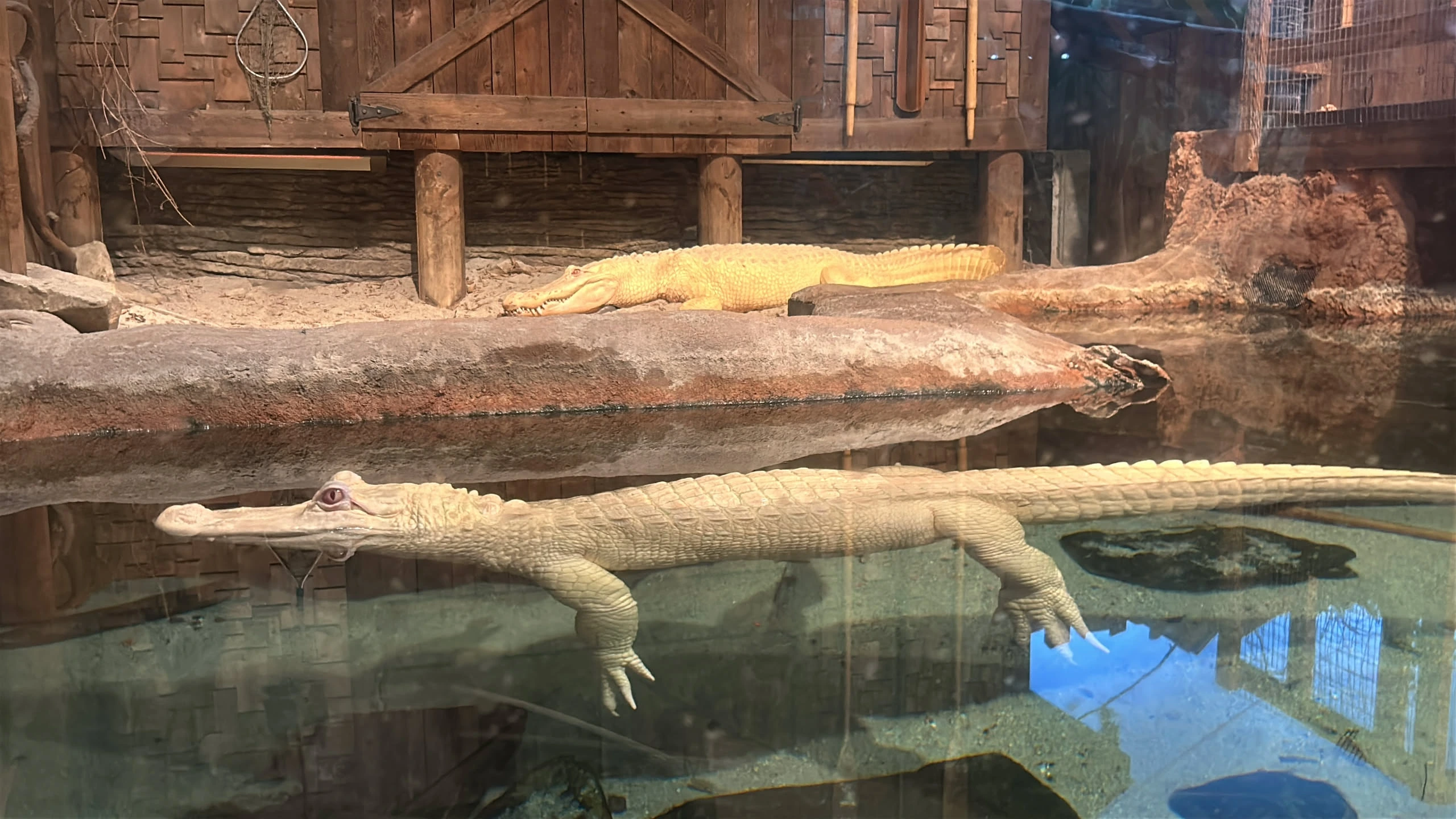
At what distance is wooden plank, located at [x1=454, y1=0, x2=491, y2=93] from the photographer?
6.52 metres

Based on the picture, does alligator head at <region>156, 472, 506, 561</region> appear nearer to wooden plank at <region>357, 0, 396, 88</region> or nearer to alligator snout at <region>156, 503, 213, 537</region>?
alligator snout at <region>156, 503, 213, 537</region>

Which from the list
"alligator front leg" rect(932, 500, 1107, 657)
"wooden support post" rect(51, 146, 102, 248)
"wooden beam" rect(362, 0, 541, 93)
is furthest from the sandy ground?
"alligator front leg" rect(932, 500, 1107, 657)

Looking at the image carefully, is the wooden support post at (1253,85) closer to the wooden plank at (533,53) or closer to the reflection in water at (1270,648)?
the wooden plank at (533,53)

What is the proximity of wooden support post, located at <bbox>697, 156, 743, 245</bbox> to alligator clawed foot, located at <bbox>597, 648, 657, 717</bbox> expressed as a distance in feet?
17.9

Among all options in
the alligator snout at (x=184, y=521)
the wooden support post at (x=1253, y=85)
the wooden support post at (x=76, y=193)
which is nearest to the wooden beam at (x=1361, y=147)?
the wooden support post at (x=1253, y=85)

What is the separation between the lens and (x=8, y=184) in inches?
191

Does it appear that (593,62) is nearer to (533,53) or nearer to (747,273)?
(533,53)

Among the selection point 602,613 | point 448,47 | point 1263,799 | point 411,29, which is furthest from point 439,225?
point 1263,799

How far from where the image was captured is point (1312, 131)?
6.65 m

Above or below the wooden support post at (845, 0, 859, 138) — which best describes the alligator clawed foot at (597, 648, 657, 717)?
below

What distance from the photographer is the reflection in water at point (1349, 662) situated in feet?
5.33

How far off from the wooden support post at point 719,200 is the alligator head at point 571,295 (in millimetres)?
955

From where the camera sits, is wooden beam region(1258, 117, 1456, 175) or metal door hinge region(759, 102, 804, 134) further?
metal door hinge region(759, 102, 804, 134)

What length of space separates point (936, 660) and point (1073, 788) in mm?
359
